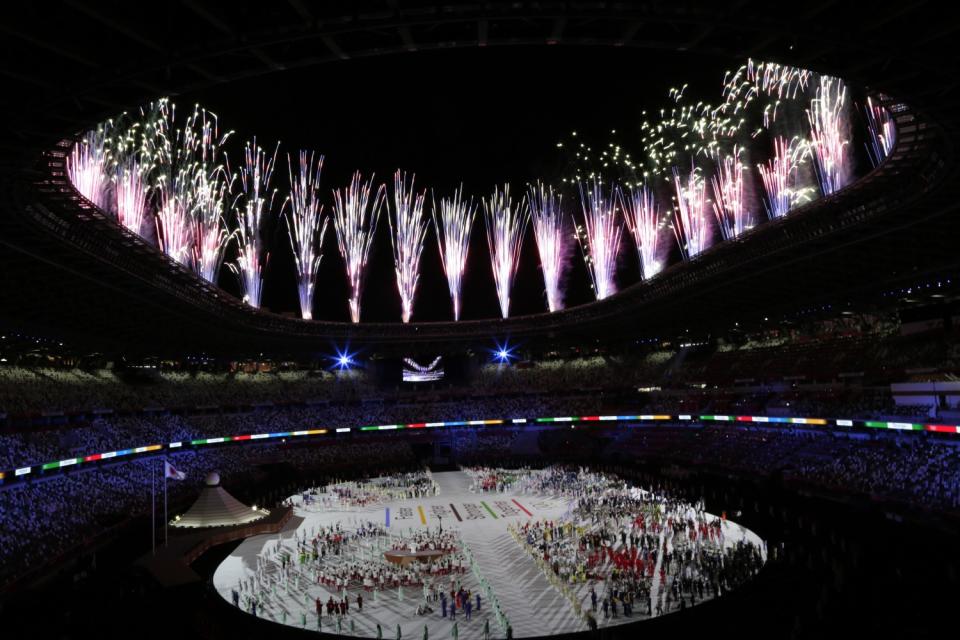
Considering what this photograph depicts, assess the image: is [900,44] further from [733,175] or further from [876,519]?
[733,175]

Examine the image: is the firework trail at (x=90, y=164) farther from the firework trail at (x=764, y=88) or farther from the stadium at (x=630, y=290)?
the firework trail at (x=764, y=88)

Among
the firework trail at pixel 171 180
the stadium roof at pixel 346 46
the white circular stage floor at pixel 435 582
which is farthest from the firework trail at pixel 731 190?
the firework trail at pixel 171 180

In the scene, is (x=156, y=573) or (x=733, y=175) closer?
(x=156, y=573)

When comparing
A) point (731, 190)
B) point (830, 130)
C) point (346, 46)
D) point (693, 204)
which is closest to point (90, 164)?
point (346, 46)

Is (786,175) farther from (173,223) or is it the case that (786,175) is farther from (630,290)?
(173,223)

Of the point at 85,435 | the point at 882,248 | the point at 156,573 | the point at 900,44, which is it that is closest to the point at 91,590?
the point at 156,573

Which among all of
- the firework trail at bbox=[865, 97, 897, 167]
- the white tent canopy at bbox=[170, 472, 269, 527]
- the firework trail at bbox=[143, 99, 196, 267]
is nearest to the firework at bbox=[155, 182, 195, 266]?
the firework trail at bbox=[143, 99, 196, 267]
